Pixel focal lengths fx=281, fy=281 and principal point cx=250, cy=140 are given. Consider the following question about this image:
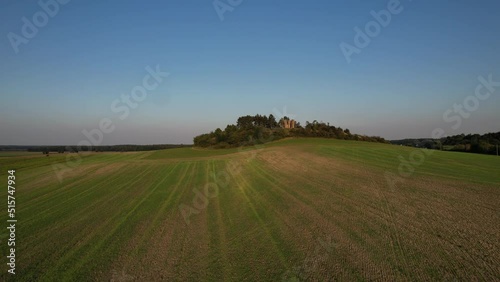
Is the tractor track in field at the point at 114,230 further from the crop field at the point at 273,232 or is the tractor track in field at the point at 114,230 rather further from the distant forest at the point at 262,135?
the distant forest at the point at 262,135

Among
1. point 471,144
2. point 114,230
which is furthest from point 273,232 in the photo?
point 471,144

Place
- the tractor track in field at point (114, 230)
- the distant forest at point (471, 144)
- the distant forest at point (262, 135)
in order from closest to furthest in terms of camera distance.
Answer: the tractor track in field at point (114, 230)
the distant forest at point (471, 144)
the distant forest at point (262, 135)

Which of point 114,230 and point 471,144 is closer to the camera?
point 114,230

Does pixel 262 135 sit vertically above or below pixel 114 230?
above

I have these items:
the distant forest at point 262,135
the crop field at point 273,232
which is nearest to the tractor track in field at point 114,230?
the crop field at point 273,232

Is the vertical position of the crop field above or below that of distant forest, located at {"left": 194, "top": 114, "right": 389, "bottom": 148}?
below

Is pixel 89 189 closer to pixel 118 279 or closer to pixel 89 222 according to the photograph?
pixel 89 222

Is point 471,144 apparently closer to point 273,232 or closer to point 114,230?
point 273,232

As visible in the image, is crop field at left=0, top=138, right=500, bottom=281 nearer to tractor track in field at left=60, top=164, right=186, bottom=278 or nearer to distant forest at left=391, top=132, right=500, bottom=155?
tractor track in field at left=60, top=164, right=186, bottom=278

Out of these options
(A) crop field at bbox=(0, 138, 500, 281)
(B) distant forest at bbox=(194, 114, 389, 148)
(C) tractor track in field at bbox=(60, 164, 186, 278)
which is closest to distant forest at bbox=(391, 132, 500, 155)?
(B) distant forest at bbox=(194, 114, 389, 148)
